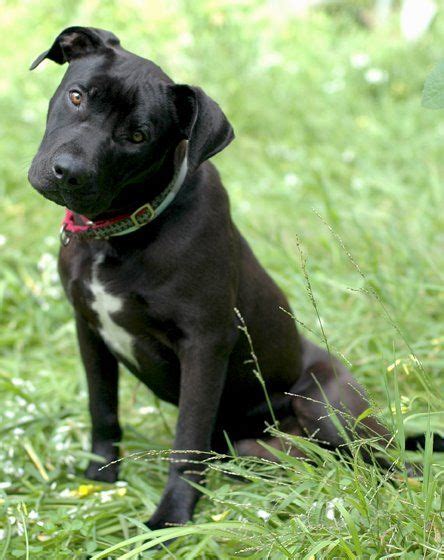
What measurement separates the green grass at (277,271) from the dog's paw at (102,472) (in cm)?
5

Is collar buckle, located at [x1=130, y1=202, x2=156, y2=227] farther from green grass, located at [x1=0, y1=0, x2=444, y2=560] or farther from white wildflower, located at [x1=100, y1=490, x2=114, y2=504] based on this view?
white wildflower, located at [x1=100, y1=490, x2=114, y2=504]

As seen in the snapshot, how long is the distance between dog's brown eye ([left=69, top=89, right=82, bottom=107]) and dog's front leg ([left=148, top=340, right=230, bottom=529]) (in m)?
0.74

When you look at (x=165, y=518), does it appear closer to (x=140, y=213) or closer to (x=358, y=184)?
(x=140, y=213)

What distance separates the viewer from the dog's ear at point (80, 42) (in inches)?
102

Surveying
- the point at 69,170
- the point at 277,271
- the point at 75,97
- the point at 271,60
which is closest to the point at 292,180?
the point at 277,271

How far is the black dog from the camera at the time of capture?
2.40m

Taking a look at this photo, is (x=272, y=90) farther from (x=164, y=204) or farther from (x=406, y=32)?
(x=164, y=204)

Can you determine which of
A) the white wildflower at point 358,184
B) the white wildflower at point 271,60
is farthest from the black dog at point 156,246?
the white wildflower at point 271,60

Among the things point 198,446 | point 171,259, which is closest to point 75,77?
point 171,259

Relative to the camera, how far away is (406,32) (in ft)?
24.0

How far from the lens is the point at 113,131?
2.40m

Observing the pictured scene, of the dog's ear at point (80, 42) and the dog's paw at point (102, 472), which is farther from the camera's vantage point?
the dog's paw at point (102, 472)

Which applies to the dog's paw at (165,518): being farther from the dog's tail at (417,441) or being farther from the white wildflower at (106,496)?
the dog's tail at (417,441)

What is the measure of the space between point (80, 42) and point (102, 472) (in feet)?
4.47
